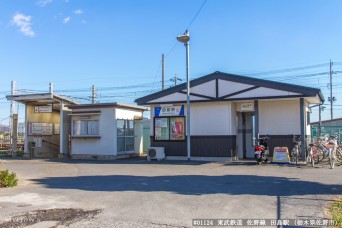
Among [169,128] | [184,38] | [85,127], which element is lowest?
[169,128]

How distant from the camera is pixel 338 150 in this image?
53.7ft

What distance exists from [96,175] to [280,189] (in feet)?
23.3

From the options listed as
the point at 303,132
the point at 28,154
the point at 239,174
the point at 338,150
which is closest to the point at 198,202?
the point at 239,174

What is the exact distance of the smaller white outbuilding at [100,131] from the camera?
73.2ft

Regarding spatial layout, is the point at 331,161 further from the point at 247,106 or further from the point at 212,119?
the point at 212,119

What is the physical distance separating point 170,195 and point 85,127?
47.8 ft

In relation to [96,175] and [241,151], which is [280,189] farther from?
[241,151]

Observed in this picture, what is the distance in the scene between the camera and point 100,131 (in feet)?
74.3

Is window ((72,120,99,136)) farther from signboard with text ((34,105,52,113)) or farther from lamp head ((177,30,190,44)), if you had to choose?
lamp head ((177,30,190,44))

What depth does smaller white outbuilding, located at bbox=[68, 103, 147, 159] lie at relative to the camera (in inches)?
878

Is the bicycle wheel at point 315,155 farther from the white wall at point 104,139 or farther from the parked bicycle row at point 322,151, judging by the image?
the white wall at point 104,139

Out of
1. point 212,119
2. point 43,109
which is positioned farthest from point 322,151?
point 43,109

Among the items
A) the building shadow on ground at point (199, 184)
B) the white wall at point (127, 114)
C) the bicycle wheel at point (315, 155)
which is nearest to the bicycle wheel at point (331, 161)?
the bicycle wheel at point (315, 155)

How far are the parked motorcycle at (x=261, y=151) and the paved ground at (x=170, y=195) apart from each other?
95.7 inches
